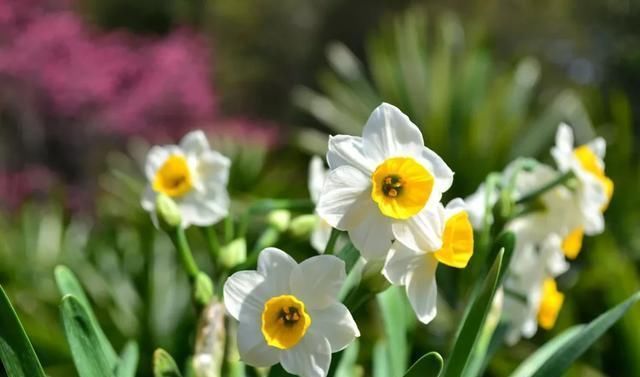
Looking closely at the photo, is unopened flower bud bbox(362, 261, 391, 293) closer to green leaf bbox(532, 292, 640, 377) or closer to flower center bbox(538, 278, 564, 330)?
green leaf bbox(532, 292, 640, 377)

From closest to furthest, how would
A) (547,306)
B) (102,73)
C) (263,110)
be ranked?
(547,306), (102,73), (263,110)

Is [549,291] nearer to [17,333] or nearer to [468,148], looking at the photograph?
[17,333]

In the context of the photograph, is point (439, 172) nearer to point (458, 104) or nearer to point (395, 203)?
point (395, 203)

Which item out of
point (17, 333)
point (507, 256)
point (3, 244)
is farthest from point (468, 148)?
point (17, 333)

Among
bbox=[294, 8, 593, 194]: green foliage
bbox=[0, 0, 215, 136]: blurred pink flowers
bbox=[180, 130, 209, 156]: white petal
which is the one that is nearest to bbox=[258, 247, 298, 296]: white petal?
bbox=[180, 130, 209, 156]: white petal

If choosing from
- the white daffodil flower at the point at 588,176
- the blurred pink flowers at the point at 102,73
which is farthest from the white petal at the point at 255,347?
the blurred pink flowers at the point at 102,73

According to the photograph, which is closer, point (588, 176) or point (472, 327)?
point (472, 327)

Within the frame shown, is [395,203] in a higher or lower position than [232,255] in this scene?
higher

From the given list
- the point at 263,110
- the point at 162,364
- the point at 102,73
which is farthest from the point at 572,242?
the point at 263,110
